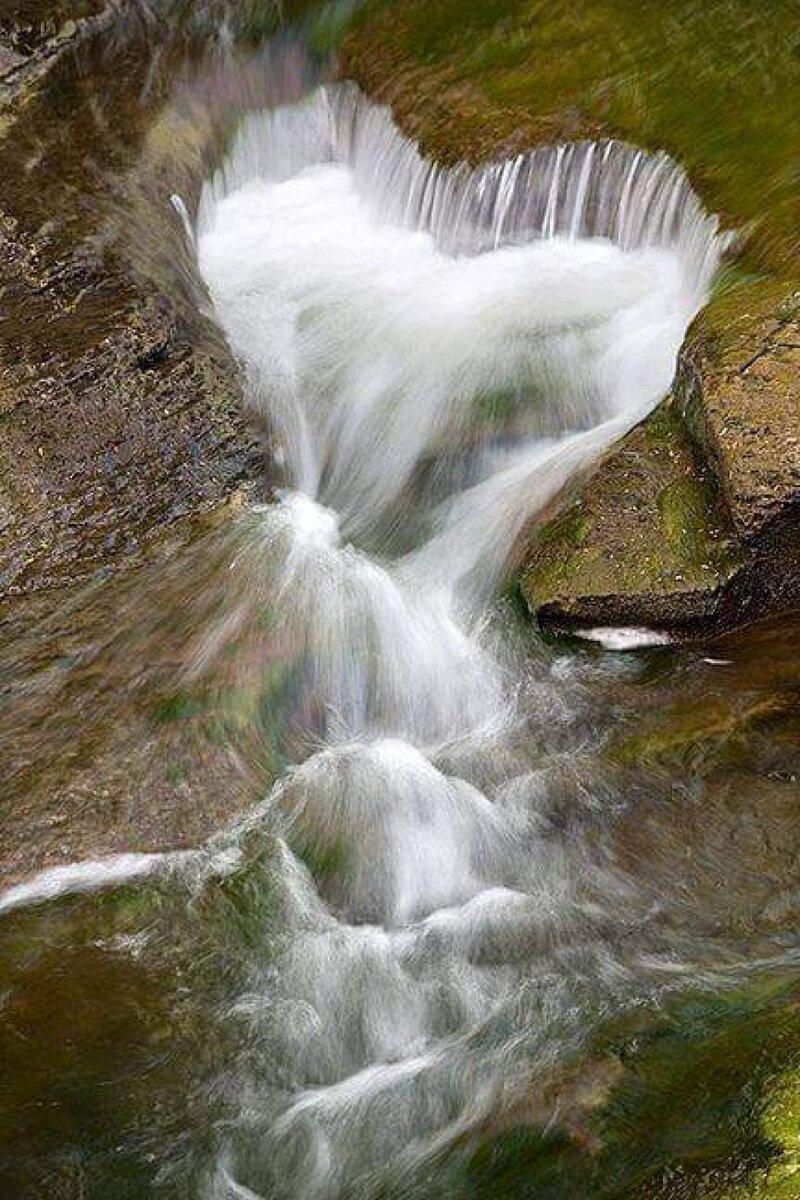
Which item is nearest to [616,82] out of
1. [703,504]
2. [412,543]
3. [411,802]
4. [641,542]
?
[412,543]

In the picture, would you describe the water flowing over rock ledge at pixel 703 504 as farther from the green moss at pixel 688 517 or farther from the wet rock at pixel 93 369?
the wet rock at pixel 93 369

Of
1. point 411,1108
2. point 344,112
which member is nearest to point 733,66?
point 344,112

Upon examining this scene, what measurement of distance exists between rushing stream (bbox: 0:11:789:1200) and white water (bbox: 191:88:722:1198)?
0.06 feet

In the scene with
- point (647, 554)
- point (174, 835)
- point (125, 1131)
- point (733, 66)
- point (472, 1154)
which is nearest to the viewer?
point (472, 1154)

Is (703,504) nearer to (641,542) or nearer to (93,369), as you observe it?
(641,542)


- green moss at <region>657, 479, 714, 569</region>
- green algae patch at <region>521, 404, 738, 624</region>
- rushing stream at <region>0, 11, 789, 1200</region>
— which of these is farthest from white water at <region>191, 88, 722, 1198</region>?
green moss at <region>657, 479, 714, 569</region>

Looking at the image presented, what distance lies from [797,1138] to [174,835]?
3.02 metres

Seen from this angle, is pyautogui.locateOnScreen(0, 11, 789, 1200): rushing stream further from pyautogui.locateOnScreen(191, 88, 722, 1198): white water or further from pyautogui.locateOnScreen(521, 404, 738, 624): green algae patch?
pyautogui.locateOnScreen(521, 404, 738, 624): green algae patch

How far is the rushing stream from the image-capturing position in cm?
487

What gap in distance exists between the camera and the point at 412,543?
7.49 metres

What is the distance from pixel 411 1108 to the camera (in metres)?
4.88

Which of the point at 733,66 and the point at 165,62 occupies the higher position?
the point at 165,62

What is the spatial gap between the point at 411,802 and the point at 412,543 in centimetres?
192

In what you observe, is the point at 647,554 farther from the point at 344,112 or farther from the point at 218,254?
the point at 344,112
